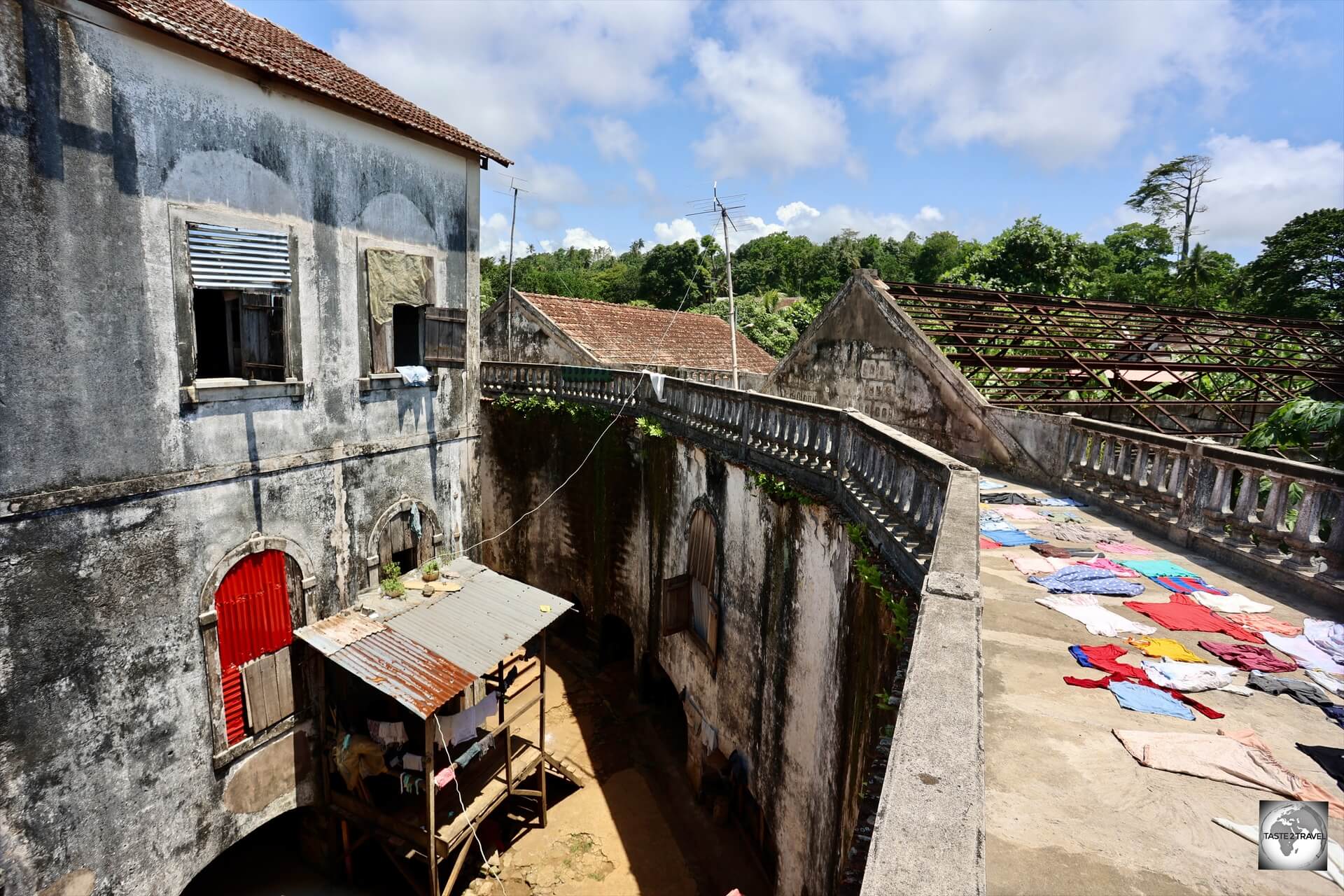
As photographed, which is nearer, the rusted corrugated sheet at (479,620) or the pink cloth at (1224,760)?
the pink cloth at (1224,760)

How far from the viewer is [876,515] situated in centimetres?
698

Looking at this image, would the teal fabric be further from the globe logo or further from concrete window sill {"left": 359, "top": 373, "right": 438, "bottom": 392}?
concrete window sill {"left": 359, "top": 373, "right": 438, "bottom": 392}

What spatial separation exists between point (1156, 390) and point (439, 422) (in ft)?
52.4

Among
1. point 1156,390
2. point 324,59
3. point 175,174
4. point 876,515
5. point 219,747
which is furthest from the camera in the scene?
point 1156,390

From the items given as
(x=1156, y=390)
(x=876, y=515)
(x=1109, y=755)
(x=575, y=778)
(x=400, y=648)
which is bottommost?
(x=575, y=778)

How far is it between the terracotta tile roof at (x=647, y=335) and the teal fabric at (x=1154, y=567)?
15.2m

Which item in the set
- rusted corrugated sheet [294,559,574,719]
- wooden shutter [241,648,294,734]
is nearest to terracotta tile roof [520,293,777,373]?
rusted corrugated sheet [294,559,574,719]

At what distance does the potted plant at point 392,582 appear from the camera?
12.5 metres

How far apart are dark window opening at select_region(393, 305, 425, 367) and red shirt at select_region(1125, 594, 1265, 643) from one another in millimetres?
11880

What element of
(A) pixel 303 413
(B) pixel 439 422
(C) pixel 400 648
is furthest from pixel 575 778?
(A) pixel 303 413

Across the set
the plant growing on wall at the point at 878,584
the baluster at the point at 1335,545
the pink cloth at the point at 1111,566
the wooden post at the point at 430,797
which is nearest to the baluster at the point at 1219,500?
the baluster at the point at 1335,545

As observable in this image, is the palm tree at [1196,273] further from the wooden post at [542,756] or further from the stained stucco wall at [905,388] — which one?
the wooden post at [542,756]

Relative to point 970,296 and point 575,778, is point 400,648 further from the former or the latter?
point 970,296

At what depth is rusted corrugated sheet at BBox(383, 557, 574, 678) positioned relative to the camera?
1109cm
